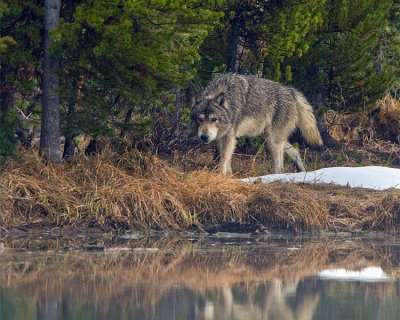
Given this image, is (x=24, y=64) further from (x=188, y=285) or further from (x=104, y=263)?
(x=188, y=285)

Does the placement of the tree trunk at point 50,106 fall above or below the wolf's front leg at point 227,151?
above

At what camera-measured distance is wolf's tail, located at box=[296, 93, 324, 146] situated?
16.2 m

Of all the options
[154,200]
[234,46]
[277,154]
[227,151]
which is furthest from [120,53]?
[277,154]

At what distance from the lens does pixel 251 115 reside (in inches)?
624

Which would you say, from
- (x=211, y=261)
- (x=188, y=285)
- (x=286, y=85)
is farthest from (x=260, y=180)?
(x=188, y=285)

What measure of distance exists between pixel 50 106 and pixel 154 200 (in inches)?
77.8

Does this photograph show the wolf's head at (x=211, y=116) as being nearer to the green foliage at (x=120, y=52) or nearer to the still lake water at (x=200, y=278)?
the green foliage at (x=120, y=52)

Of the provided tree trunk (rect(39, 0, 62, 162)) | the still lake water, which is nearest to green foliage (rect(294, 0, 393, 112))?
the still lake water

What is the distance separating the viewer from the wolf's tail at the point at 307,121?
16.2 meters

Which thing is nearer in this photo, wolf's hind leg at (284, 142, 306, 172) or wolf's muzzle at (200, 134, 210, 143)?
wolf's muzzle at (200, 134, 210, 143)

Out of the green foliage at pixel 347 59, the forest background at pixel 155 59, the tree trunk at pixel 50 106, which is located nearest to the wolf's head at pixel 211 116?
the forest background at pixel 155 59

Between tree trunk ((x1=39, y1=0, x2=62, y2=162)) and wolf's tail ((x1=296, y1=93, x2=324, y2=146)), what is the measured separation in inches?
179

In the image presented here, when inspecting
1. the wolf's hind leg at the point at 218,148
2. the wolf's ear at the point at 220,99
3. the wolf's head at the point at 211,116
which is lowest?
the wolf's hind leg at the point at 218,148

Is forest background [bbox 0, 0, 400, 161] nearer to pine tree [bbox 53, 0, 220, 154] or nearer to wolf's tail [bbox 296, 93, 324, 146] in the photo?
pine tree [bbox 53, 0, 220, 154]
